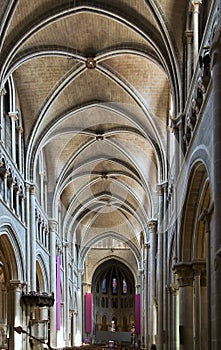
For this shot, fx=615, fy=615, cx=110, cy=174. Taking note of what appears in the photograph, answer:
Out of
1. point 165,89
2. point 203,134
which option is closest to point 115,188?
point 165,89

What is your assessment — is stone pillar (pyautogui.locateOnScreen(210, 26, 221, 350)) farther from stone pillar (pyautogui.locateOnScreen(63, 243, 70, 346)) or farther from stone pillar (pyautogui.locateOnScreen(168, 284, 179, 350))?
stone pillar (pyautogui.locateOnScreen(63, 243, 70, 346))

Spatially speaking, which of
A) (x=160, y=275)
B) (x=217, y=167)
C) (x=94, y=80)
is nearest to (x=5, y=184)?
(x=94, y=80)

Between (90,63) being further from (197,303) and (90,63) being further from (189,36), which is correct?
(197,303)

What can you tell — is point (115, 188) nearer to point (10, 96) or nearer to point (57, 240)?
point (57, 240)

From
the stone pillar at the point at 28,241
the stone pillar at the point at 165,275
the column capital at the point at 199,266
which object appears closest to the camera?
the column capital at the point at 199,266

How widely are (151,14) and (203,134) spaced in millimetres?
8040

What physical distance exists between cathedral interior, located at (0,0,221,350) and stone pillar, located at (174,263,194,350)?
37mm

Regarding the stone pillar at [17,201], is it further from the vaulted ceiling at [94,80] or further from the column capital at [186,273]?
the column capital at [186,273]

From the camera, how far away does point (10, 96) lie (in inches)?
1126

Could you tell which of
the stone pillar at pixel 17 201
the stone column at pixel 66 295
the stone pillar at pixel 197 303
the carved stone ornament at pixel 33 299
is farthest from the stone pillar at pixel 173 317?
the stone column at pixel 66 295

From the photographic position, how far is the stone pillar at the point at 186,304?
73.0 feet

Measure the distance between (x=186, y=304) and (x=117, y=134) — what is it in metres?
16.9

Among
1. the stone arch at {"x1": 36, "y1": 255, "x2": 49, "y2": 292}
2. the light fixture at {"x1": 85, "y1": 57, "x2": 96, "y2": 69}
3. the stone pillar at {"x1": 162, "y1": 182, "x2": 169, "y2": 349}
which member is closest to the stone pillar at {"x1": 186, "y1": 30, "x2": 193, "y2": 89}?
the light fixture at {"x1": 85, "y1": 57, "x2": 96, "y2": 69}

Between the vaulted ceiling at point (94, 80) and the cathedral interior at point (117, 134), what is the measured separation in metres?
0.06
